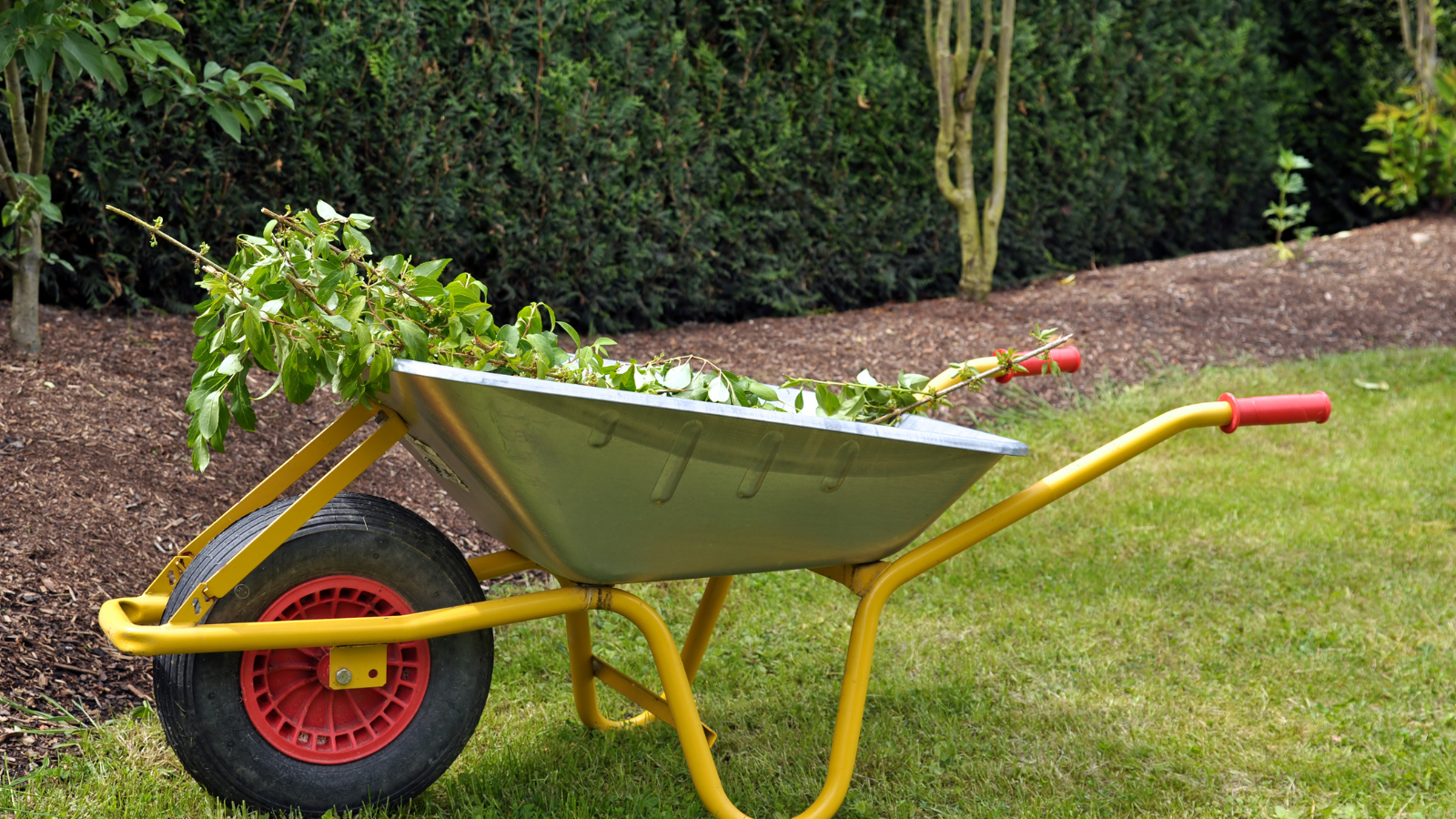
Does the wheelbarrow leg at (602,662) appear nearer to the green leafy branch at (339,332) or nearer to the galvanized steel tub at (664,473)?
the galvanized steel tub at (664,473)

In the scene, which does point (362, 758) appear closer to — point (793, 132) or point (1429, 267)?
point (793, 132)

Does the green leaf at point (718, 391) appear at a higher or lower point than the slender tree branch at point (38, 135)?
lower

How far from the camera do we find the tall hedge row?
4.02m

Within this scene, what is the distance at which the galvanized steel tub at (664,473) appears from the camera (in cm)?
166

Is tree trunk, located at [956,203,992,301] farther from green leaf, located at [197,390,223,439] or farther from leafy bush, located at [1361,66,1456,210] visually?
green leaf, located at [197,390,223,439]

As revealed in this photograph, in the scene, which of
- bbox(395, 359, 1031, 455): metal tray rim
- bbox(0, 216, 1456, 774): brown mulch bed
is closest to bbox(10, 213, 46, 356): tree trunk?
bbox(0, 216, 1456, 774): brown mulch bed

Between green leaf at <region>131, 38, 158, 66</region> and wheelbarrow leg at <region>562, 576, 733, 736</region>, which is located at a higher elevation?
green leaf at <region>131, 38, 158, 66</region>

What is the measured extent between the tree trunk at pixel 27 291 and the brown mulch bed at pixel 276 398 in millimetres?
67

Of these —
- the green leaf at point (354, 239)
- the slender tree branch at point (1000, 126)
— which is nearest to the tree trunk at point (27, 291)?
the green leaf at point (354, 239)

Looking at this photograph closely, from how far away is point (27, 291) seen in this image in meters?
3.35

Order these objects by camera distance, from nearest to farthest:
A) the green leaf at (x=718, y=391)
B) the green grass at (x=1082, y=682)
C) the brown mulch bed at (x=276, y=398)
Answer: the green leaf at (x=718, y=391) < the green grass at (x=1082, y=682) < the brown mulch bed at (x=276, y=398)

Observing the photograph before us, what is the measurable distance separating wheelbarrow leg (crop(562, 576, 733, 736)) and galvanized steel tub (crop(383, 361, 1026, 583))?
31 cm

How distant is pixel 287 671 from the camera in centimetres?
189

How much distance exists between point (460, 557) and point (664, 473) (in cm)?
45
